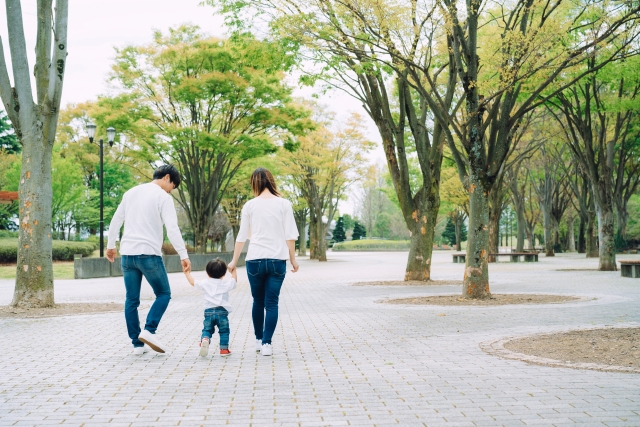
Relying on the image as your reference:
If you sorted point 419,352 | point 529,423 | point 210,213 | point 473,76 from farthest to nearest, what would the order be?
point 210,213, point 473,76, point 419,352, point 529,423

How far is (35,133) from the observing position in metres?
10.8

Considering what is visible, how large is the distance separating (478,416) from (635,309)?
7.18m

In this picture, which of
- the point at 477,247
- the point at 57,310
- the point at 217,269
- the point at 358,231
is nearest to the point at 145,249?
the point at 217,269

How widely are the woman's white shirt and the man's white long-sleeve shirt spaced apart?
2.04 feet

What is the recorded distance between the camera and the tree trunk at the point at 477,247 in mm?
11602

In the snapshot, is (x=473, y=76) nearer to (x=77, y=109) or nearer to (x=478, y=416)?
(x=478, y=416)

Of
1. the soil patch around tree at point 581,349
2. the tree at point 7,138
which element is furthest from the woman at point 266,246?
the tree at point 7,138

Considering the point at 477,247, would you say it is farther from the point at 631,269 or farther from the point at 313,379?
the point at 631,269

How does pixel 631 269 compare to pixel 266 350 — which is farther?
pixel 631 269

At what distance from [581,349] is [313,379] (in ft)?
8.61

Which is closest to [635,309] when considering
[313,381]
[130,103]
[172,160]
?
[313,381]

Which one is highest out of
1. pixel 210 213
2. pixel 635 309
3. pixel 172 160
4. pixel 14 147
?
pixel 14 147

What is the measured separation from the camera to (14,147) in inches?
1971

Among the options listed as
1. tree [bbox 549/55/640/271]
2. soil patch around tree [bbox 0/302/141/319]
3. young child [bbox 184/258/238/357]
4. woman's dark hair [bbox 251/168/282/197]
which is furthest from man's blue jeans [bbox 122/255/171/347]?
tree [bbox 549/55/640/271]
